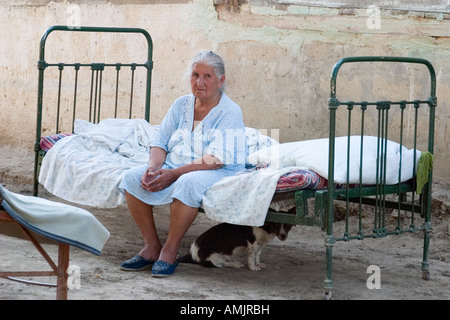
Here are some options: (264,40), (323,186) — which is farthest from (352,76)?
(323,186)

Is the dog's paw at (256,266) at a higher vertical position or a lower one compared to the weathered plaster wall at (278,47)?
lower

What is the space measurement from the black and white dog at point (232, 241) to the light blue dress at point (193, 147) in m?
0.34

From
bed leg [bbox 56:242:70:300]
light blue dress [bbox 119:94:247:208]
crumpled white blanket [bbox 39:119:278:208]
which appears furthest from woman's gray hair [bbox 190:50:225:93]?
bed leg [bbox 56:242:70:300]

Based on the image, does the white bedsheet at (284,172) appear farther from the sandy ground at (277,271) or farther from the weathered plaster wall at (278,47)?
the weathered plaster wall at (278,47)

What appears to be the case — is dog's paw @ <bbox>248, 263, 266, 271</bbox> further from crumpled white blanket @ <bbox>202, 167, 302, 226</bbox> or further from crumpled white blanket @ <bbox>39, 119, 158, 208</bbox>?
crumpled white blanket @ <bbox>39, 119, 158, 208</bbox>

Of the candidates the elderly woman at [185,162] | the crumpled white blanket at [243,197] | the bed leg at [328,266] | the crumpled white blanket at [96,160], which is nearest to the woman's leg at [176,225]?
the elderly woman at [185,162]

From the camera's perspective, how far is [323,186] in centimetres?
475

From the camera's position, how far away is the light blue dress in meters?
4.92

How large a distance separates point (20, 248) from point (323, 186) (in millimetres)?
2134

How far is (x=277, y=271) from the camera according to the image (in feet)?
17.1

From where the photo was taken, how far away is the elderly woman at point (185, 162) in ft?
16.2

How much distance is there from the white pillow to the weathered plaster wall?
0.91 meters

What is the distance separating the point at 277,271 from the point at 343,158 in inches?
36.2

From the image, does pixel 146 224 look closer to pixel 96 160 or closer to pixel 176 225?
pixel 176 225
